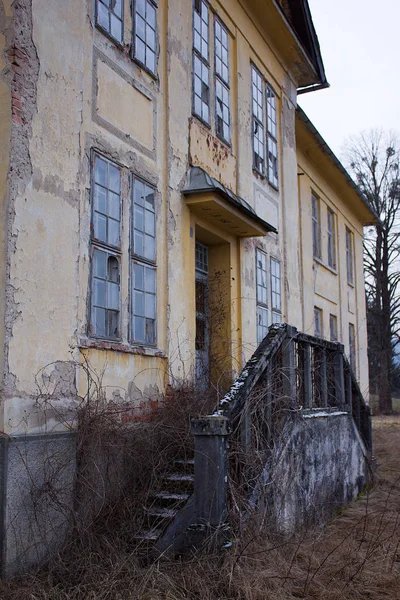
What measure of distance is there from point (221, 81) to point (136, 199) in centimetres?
368

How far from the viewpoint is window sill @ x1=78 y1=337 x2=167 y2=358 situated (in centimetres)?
667

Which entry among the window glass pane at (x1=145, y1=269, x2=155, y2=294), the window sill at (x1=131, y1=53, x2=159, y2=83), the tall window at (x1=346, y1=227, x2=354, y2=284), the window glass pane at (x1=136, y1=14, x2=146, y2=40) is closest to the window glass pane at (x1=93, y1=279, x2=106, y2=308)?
the window glass pane at (x1=145, y1=269, x2=155, y2=294)

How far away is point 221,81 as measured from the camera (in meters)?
10.6

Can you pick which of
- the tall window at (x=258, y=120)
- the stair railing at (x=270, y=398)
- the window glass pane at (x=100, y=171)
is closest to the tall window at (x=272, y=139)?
the tall window at (x=258, y=120)

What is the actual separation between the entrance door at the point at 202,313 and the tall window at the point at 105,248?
2.75m

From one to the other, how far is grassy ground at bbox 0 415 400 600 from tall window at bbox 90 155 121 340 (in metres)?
2.26

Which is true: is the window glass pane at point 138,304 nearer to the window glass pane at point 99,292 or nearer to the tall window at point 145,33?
the window glass pane at point 99,292

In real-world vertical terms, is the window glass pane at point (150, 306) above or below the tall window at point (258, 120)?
below

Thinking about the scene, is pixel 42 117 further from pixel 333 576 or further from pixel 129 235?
pixel 333 576

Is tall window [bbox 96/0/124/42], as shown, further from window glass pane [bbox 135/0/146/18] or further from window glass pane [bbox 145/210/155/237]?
window glass pane [bbox 145/210/155/237]

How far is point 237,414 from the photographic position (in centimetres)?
607

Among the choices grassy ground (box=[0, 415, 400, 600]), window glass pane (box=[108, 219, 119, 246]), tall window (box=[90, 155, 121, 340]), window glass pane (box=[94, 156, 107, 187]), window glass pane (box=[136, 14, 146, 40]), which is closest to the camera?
grassy ground (box=[0, 415, 400, 600])

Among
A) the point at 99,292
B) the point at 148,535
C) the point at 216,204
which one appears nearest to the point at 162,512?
the point at 148,535

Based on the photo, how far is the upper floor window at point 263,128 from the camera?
12.0m
